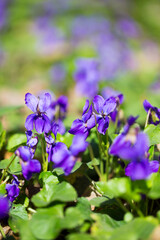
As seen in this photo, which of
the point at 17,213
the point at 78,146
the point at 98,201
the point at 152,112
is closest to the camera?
the point at 78,146

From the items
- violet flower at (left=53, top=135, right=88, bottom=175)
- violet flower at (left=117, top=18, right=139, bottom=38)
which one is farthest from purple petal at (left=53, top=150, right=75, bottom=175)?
violet flower at (left=117, top=18, right=139, bottom=38)

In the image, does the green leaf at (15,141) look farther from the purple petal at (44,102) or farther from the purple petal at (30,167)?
the purple petal at (30,167)

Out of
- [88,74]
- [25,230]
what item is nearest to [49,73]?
[88,74]

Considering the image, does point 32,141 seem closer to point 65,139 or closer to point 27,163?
point 27,163

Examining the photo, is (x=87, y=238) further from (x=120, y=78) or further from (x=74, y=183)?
(x=120, y=78)

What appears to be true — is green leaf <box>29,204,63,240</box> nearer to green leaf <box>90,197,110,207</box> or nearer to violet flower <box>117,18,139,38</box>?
green leaf <box>90,197,110,207</box>

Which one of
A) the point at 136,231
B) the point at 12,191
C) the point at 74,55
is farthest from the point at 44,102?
the point at 74,55

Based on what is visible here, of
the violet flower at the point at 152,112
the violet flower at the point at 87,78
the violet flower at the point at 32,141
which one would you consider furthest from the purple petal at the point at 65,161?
the violet flower at the point at 87,78
